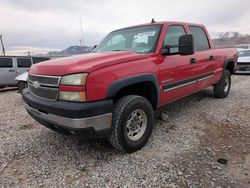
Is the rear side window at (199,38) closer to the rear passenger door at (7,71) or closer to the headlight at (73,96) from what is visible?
the headlight at (73,96)

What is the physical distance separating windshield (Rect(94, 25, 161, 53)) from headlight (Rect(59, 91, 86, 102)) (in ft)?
4.84

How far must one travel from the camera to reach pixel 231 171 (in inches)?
109

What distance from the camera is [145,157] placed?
3129 mm

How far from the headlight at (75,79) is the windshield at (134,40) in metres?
1.38

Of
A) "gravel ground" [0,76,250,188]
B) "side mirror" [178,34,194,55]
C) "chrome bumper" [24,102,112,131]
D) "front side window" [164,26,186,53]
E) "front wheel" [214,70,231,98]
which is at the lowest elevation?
"gravel ground" [0,76,250,188]

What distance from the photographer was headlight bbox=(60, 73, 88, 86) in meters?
2.59

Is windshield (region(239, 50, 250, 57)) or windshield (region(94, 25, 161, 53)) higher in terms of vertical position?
windshield (region(94, 25, 161, 53))

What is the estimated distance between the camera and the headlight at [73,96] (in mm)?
2604

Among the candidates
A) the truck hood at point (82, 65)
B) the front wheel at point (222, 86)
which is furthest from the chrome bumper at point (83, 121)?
the front wheel at point (222, 86)

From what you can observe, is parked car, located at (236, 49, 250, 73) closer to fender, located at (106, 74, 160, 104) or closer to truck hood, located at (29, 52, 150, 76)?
fender, located at (106, 74, 160, 104)

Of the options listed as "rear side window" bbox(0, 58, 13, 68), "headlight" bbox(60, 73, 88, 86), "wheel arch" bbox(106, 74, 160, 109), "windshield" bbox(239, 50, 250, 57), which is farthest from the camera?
"windshield" bbox(239, 50, 250, 57)

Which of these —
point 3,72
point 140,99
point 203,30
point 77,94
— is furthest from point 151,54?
point 3,72

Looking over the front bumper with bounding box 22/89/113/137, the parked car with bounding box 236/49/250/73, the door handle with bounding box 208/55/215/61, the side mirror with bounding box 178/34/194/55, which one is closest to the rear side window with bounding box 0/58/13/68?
the front bumper with bounding box 22/89/113/137

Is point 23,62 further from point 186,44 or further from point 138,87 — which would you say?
point 186,44
